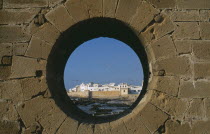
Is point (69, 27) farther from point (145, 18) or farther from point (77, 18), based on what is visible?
point (145, 18)

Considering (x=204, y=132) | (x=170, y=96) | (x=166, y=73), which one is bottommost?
(x=204, y=132)

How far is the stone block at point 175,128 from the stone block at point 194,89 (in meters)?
0.40

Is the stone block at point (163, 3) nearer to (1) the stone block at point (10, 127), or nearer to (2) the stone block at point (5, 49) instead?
(2) the stone block at point (5, 49)

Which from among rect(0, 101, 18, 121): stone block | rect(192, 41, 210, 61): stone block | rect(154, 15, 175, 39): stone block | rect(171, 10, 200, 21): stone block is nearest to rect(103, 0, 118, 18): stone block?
rect(154, 15, 175, 39): stone block

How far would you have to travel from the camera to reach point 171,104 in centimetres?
351

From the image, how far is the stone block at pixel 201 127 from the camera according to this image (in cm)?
348

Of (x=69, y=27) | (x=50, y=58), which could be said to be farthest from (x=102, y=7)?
(x=50, y=58)

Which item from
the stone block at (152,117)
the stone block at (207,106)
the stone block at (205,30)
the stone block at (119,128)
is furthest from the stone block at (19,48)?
the stone block at (207,106)

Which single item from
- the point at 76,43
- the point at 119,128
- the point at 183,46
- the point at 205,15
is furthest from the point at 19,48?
the point at 205,15

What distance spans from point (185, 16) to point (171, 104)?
4.30ft

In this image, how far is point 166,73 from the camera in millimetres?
3561

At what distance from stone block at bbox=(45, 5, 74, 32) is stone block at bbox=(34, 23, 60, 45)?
73 millimetres

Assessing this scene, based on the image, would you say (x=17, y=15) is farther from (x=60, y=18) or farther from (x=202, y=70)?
(x=202, y=70)

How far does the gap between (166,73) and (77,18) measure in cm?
152
